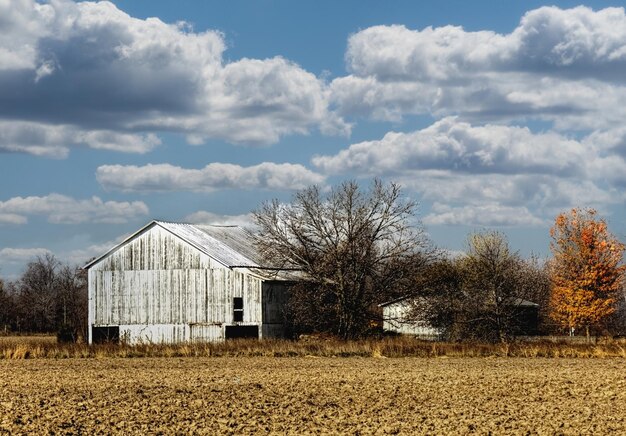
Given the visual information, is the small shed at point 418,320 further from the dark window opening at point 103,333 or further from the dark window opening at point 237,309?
the dark window opening at point 103,333

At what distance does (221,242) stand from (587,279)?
25922 millimetres

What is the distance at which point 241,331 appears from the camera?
173 ft

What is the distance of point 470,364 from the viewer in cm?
3566

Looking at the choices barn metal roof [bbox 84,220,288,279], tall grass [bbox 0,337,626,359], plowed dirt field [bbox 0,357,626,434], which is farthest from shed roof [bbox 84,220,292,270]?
plowed dirt field [bbox 0,357,626,434]

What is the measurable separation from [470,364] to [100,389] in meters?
14.9

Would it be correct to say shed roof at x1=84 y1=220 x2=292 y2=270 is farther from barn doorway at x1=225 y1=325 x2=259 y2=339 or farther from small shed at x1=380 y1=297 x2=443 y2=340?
small shed at x1=380 y1=297 x2=443 y2=340

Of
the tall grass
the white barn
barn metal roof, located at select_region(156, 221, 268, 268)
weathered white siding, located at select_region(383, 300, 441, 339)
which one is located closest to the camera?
the tall grass

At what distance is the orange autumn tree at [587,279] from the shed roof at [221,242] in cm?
2238

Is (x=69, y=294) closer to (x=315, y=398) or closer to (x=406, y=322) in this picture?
(x=406, y=322)

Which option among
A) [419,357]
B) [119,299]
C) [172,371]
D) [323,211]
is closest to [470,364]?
[419,357]

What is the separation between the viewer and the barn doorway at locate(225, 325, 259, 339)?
173 ft

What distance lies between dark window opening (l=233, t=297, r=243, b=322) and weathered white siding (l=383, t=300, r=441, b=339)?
7707 millimetres

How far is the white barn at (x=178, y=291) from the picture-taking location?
172ft

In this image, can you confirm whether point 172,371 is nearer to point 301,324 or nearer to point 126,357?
point 126,357
